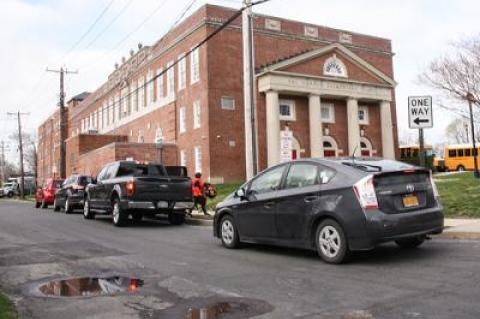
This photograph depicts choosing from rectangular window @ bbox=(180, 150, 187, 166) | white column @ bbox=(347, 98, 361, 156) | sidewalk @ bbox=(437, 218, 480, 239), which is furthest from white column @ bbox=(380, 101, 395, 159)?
sidewalk @ bbox=(437, 218, 480, 239)

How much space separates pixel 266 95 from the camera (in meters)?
34.8

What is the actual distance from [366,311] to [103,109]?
5805 cm

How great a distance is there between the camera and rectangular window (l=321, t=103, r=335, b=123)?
3850 centimetres

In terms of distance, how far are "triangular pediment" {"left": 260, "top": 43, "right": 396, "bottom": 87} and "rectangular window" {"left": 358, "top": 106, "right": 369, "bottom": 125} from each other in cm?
223

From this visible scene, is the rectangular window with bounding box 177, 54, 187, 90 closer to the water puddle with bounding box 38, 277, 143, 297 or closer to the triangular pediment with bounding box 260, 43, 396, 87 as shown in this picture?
the triangular pediment with bounding box 260, 43, 396, 87

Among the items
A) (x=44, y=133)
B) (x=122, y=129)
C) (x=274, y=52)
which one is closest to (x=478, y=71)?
(x=274, y=52)

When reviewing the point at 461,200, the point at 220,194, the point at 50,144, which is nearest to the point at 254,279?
the point at 461,200

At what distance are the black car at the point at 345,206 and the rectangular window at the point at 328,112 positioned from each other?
97.6ft

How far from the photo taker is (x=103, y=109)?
6038 cm

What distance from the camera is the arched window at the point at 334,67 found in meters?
38.0

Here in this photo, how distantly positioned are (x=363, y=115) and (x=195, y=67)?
13.8m

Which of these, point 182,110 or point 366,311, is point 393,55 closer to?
point 182,110

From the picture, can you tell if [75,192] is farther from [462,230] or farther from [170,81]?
[170,81]

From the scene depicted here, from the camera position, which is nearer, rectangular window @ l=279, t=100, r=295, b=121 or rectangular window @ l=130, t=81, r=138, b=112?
rectangular window @ l=279, t=100, r=295, b=121
